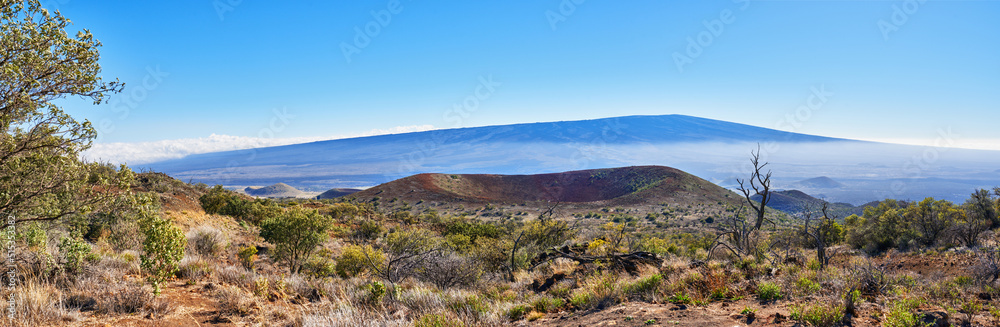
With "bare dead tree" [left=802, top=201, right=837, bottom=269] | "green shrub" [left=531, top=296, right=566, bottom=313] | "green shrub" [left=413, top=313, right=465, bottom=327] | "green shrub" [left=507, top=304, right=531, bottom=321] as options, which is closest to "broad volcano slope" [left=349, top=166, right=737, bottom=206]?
"bare dead tree" [left=802, top=201, right=837, bottom=269]

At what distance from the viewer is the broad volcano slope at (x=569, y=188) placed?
54.8 meters

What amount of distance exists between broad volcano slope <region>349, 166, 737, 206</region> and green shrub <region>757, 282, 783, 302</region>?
47.2 metres

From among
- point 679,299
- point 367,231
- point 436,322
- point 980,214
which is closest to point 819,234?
point 679,299

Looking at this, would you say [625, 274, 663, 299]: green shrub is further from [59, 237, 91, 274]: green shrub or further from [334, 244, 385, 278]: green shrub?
[59, 237, 91, 274]: green shrub

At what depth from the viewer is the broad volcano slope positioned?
5484 centimetres

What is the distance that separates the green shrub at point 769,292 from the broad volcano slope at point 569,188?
47.2 meters

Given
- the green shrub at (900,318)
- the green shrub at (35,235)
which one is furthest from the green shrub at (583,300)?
the green shrub at (35,235)

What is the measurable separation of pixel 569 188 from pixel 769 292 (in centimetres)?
7054

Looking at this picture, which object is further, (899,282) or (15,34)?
(899,282)

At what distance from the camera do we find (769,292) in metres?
5.73

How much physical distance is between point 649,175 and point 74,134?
2725 inches

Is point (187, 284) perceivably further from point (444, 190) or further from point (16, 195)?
point (444, 190)

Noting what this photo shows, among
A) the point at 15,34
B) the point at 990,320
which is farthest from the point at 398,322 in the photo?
the point at 990,320

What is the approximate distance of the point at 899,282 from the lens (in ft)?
21.4
